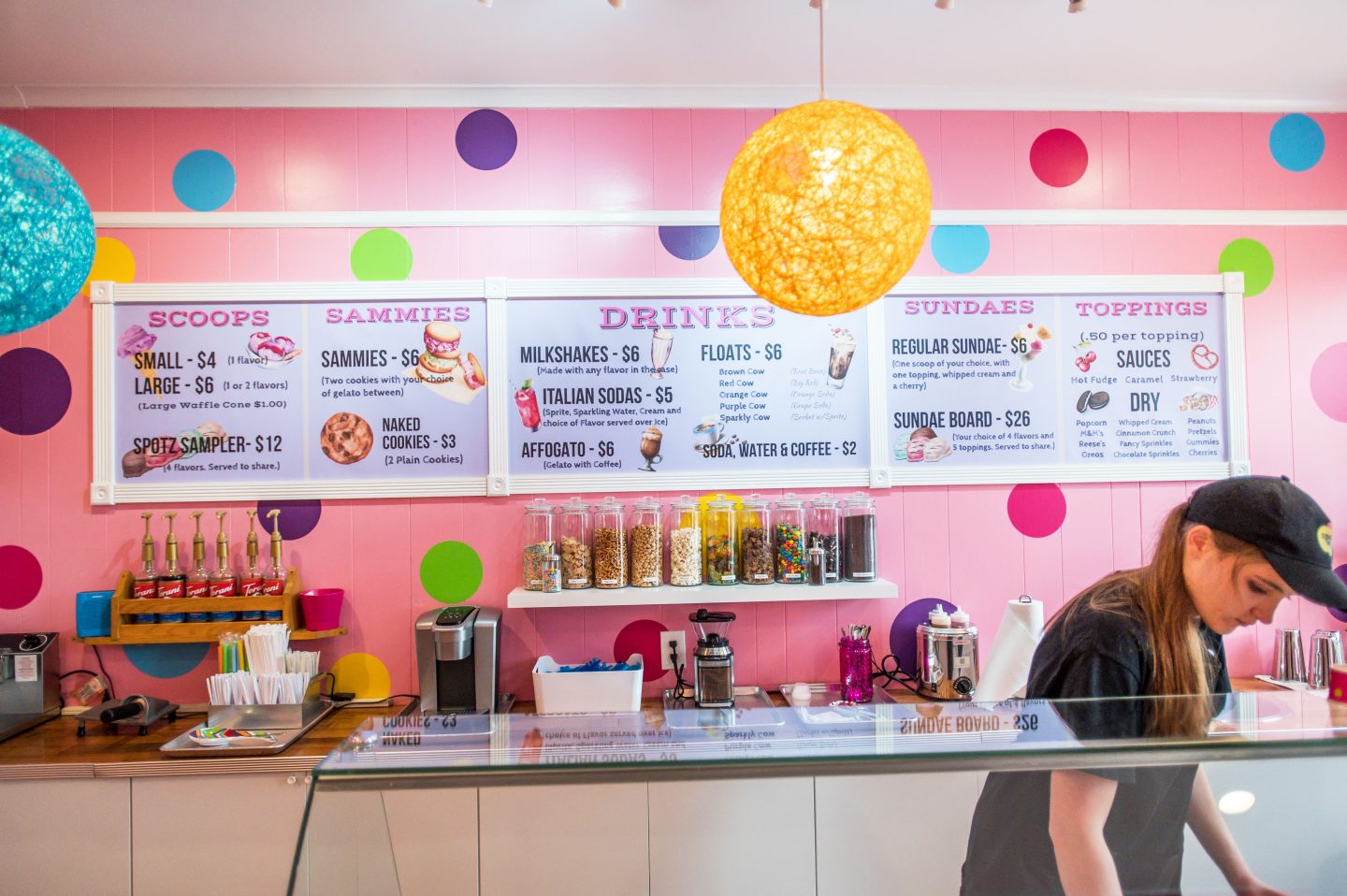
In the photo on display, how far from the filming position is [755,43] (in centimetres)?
240

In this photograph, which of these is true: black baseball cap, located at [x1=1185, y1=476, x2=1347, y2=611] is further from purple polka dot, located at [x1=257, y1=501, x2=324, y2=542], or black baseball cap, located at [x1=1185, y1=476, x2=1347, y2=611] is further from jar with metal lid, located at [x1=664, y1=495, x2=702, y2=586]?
purple polka dot, located at [x1=257, y1=501, x2=324, y2=542]

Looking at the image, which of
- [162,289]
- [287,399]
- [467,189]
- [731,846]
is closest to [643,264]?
[467,189]

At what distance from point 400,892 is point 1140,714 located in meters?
0.97

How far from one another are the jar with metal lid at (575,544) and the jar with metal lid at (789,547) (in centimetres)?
61

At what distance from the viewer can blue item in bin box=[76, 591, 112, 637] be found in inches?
96.4

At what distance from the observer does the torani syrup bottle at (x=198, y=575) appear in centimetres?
246

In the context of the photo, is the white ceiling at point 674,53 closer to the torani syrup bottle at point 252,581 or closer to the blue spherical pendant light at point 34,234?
the blue spherical pendant light at point 34,234

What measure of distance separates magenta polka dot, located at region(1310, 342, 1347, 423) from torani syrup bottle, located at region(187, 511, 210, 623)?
12.5 feet

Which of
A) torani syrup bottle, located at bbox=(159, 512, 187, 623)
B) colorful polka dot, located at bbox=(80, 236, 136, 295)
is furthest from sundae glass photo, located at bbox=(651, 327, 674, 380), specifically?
colorful polka dot, located at bbox=(80, 236, 136, 295)

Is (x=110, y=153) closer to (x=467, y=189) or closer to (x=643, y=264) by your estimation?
(x=467, y=189)

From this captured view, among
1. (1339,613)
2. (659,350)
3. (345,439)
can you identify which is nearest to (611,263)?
(659,350)

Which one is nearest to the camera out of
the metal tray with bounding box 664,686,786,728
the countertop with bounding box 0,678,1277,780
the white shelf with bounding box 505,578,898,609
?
the metal tray with bounding box 664,686,786,728

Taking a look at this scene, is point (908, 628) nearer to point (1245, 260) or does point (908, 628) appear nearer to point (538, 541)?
point (538, 541)

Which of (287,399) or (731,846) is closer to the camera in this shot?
(731,846)
